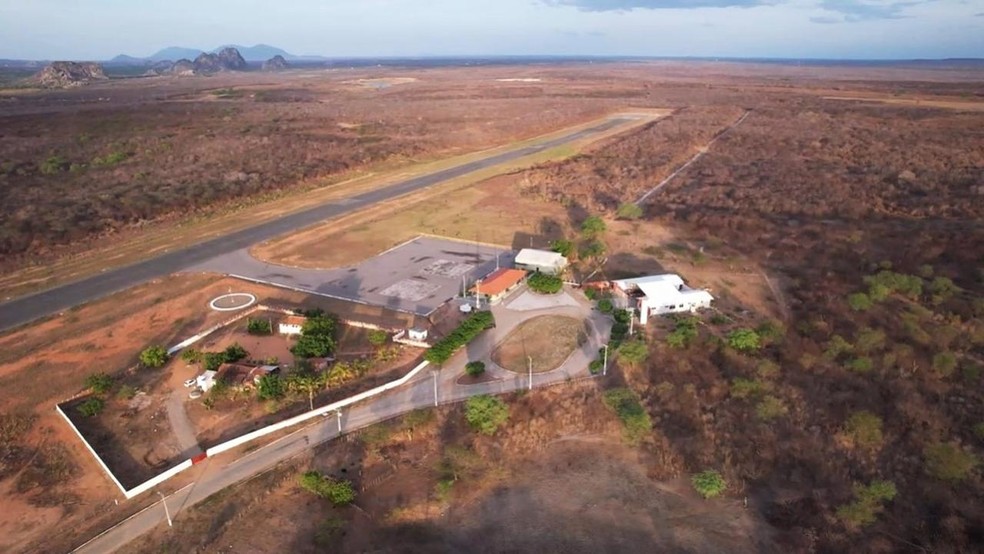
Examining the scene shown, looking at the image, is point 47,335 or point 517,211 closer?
Answer: point 47,335

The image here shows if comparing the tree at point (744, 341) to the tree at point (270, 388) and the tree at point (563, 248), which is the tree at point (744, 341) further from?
the tree at point (270, 388)

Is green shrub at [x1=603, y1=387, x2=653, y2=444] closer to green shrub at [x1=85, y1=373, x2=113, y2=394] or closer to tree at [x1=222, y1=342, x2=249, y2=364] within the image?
tree at [x1=222, y1=342, x2=249, y2=364]

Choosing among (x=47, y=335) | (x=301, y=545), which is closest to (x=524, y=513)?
(x=301, y=545)

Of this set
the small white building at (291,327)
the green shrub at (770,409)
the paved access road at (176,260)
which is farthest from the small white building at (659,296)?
the paved access road at (176,260)

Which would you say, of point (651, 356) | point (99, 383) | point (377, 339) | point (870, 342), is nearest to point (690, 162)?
point (870, 342)

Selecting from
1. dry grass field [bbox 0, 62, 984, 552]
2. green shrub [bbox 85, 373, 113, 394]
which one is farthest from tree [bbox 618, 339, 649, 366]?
green shrub [bbox 85, 373, 113, 394]

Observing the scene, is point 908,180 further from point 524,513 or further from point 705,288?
point 524,513

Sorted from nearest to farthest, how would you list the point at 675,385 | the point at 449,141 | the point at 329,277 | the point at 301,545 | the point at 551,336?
the point at 301,545, the point at 675,385, the point at 551,336, the point at 329,277, the point at 449,141
